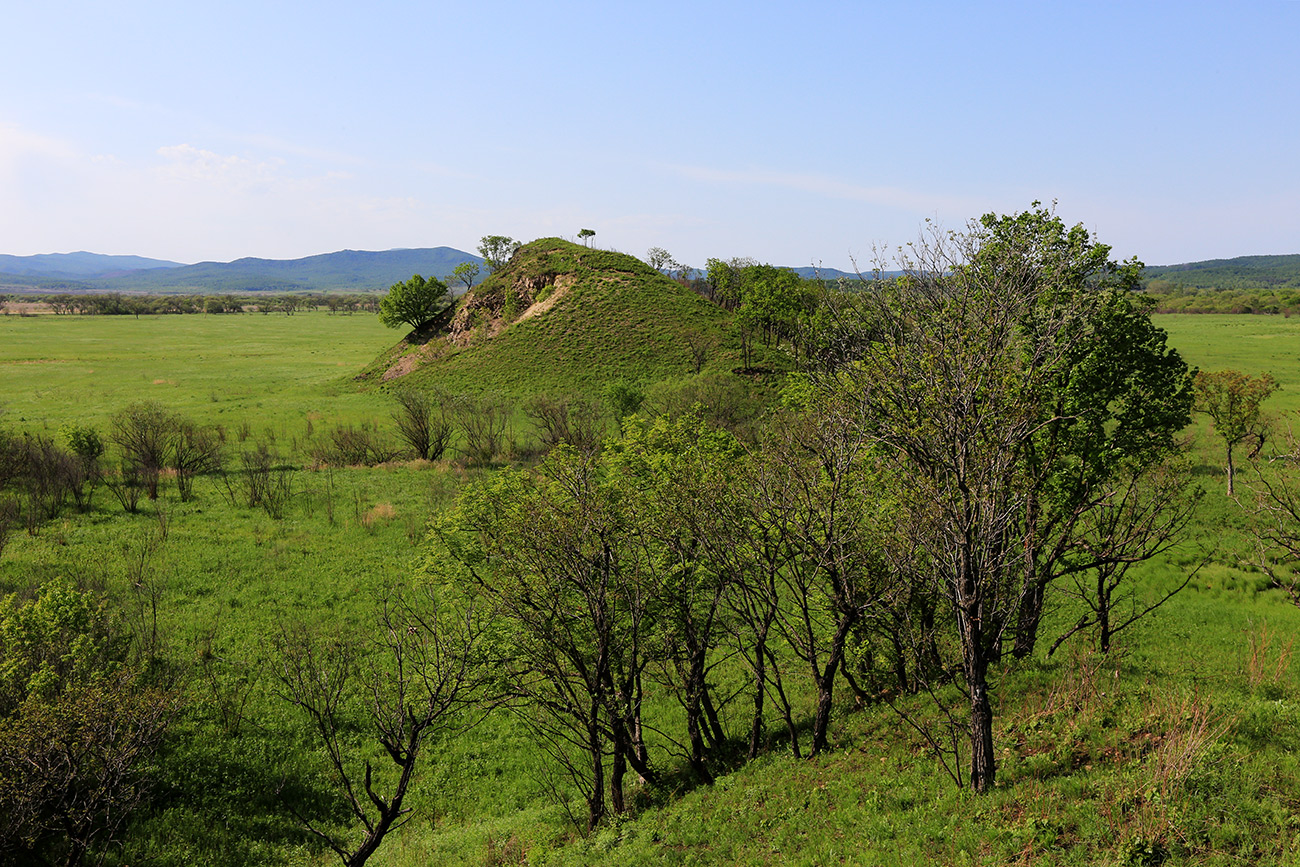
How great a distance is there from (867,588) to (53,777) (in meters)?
17.6

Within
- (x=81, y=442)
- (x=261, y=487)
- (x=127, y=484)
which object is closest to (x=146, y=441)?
(x=81, y=442)

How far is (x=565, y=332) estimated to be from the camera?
83.6 metres

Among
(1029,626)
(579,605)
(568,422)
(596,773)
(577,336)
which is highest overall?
(577,336)

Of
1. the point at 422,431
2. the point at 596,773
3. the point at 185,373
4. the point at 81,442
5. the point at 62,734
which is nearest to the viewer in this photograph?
the point at 62,734

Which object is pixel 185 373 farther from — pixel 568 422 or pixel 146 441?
pixel 568 422

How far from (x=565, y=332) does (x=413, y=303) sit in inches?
1069

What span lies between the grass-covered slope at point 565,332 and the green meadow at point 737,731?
A: 116 ft

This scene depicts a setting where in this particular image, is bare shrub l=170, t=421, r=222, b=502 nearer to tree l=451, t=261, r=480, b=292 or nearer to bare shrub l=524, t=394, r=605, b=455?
bare shrub l=524, t=394, r=605, b=455

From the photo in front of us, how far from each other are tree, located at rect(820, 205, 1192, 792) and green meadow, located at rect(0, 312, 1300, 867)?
1484 millimetres

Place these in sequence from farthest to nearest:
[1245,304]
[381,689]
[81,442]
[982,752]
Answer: [1245,304] < [81,442] < [381,689] < [982,752]

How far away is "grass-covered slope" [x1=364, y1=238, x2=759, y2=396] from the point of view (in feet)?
253

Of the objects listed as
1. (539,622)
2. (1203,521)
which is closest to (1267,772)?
(539,622)

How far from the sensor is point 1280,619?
24812 mm

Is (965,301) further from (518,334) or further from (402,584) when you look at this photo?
(518,334)
